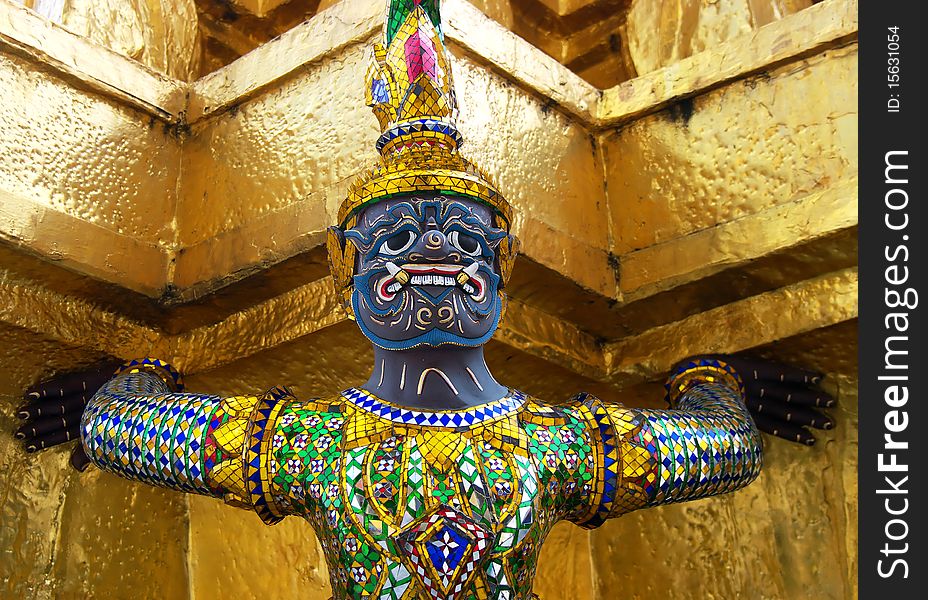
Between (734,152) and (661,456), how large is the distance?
3.56ft

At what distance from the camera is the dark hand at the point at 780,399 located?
336cm

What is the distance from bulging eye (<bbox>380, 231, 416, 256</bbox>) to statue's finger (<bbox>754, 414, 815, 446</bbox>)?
3.86 feet

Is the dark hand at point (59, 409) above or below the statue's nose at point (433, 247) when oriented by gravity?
below

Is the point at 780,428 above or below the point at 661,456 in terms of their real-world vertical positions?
above

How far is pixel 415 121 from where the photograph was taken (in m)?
2.91

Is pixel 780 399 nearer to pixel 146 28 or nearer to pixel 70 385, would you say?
pixel 70 385

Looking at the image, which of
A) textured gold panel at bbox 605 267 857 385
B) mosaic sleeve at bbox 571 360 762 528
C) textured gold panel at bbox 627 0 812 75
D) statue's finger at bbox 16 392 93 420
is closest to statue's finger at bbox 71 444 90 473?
statue's finger at bbox 16 392 93 420

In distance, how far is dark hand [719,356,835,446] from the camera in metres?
3.36

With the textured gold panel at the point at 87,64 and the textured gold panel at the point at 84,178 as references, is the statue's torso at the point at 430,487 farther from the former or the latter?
the textured gold panel at the point at 87,64

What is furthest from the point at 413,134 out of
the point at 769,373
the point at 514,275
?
the point at 769,373

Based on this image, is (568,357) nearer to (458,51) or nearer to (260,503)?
(458,51)

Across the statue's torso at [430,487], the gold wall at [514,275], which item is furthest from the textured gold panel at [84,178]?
the statue's torso at [430,487]

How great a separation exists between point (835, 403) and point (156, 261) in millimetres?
1911

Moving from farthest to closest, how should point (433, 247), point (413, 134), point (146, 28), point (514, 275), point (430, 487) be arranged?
point (146, 28) → point (514, 275) → point (413, 134) → point (433, 247) → point (430, 487)
